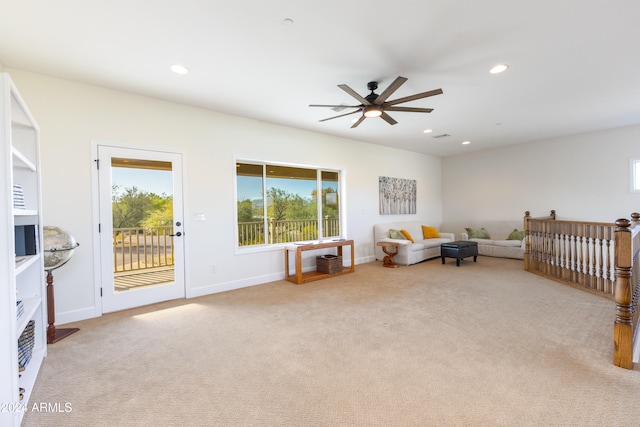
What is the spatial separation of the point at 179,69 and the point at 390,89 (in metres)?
2.28

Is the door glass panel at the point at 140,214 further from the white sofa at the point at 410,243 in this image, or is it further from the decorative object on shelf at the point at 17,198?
the white sofa at the point at 410,243

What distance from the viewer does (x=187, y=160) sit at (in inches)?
163

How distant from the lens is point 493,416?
1714mm

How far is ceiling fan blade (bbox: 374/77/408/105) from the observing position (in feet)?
9.21

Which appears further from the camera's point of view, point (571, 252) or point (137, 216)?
point (571, 252)

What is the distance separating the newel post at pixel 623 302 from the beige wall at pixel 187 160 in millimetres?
4226

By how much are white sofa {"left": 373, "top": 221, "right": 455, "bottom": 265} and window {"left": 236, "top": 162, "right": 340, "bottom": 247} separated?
1.12 m

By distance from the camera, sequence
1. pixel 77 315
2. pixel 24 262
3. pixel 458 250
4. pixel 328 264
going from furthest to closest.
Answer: pixel 458 250 < pixel 328 264 < pixel 77 315 < pixel 24 262

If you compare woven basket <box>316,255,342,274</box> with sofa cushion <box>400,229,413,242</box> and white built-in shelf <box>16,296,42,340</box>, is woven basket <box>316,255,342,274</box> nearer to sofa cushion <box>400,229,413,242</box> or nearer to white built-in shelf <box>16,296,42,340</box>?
sofa cushion <box>400,229,413,242</box>

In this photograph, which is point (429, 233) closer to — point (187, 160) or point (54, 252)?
point (187, 160)

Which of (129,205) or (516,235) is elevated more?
(129,205)

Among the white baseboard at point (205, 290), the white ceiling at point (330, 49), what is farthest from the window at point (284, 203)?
the white ceiling at point (330, 49)

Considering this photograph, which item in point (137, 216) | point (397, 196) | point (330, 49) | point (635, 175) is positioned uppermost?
point (330, 49)

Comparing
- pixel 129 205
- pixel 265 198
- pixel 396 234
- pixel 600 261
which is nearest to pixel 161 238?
pixel 129 205
